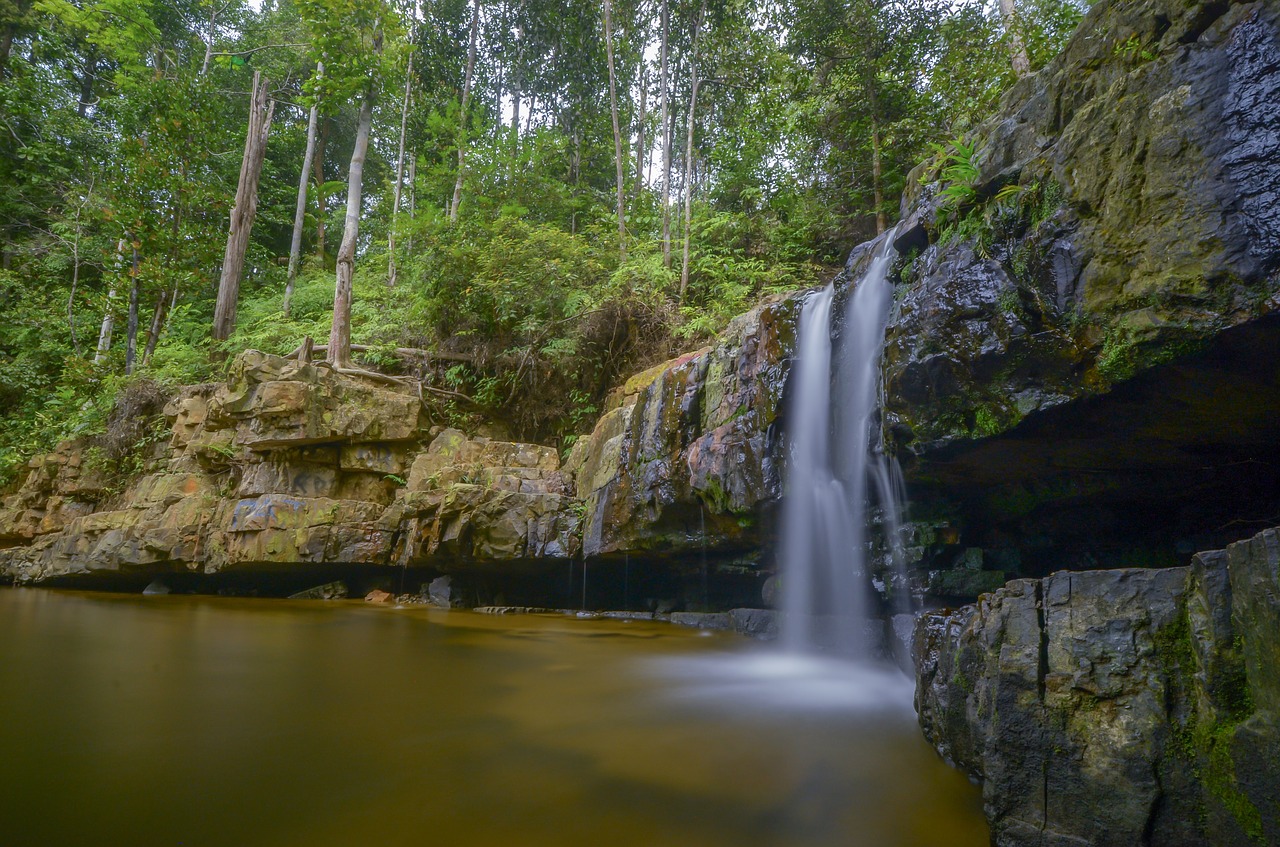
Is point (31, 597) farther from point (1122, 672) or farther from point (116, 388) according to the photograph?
point (1122, 672)

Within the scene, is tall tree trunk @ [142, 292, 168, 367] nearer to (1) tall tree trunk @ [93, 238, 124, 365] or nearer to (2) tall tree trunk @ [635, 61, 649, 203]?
(1) tall tree trunk @ [93, 238, 124, 365]

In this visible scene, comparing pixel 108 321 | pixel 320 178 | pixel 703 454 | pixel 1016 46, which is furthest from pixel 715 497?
pixel 320 178

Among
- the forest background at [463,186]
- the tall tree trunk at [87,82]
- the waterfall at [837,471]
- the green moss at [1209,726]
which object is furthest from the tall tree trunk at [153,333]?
the green moss at [1209,726]

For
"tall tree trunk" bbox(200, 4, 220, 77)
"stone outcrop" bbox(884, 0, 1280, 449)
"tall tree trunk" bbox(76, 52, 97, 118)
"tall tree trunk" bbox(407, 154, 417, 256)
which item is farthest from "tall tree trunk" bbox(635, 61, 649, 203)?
"tall tree trunk" bbox(76, 52, 97, 118)

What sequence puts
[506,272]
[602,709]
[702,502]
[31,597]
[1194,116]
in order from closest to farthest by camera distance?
[1194,116] → [602,709] → [702,502] → [31,597] → [506,272]

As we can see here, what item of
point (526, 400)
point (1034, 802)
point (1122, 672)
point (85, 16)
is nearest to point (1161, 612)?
point (1122, 672)

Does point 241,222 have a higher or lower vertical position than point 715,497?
higher

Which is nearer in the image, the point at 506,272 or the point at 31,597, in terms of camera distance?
the point at 31,597

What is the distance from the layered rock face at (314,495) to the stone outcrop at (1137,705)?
6418 mm

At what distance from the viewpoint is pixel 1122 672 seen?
195cm

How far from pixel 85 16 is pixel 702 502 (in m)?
21.4

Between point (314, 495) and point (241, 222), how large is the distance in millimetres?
10002

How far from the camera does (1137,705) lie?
1.90m

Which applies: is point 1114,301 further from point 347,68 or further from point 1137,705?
point 347,68
